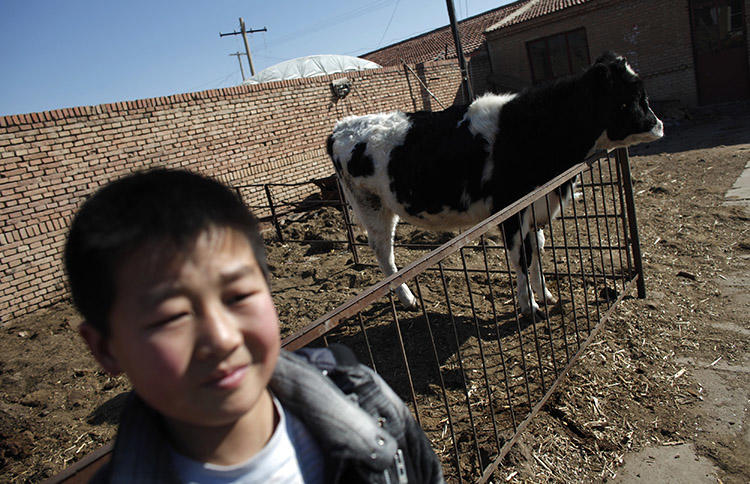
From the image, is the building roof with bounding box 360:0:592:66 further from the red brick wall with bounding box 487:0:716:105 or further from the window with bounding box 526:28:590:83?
the red brick wall with bounding box 487:0:716:105

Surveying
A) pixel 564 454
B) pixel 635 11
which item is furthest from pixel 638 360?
pixel 635 11

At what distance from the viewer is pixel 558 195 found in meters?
4.06

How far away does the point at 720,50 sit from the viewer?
14398mm

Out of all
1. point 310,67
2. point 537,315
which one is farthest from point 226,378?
point 310,67

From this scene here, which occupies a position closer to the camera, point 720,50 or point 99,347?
point 99,347

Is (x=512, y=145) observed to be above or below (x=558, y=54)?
below

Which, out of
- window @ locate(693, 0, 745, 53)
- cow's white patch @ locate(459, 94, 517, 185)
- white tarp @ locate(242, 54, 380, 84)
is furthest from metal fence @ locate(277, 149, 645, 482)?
white tarp @ locate(242, 54, 380, 84)

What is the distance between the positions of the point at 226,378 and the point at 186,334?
0.10 metres

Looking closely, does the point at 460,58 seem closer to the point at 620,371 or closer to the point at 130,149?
the point at 130,149

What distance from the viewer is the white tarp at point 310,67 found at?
58.5ft

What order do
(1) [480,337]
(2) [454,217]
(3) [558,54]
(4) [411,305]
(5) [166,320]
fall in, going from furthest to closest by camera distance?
(3) [558,54] < (4) [411,305] < (2) [454,217] < (1) [480,337] < (5) [166,320]

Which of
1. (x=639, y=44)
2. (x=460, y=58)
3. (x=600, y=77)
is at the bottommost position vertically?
(x=600, y=77)

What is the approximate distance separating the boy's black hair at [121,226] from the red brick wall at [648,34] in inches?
721

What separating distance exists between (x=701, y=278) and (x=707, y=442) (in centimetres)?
236
